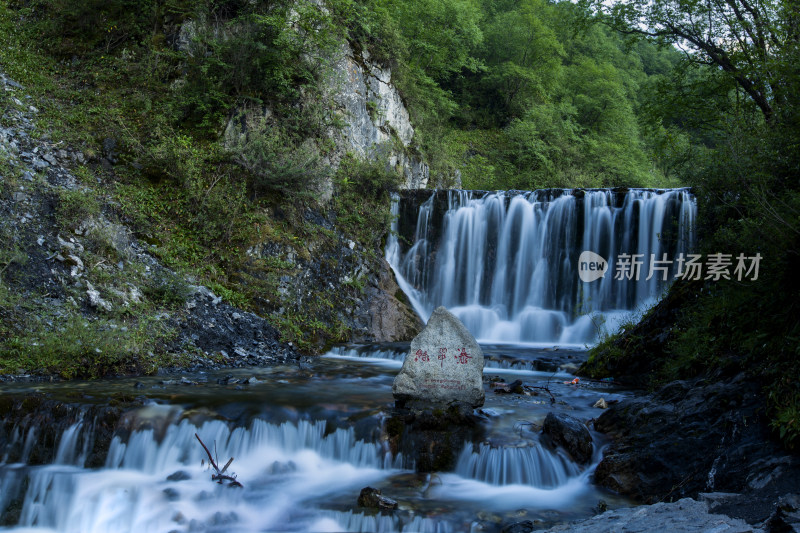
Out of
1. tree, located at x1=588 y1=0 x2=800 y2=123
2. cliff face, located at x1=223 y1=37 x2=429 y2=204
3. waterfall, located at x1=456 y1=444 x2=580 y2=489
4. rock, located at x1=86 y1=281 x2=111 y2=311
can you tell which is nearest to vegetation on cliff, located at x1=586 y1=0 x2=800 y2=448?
tree, located at x1=588 y1=0 x2=800 y2=123

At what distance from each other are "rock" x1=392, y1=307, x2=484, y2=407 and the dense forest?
2584 mm

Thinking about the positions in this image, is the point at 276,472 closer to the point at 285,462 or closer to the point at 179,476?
the point at 285,462

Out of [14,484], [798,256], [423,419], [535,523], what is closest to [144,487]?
[14,484]

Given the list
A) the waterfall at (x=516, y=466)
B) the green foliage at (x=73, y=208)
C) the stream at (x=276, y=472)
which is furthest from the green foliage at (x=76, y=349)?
the waterfall at (x=516, y=466)

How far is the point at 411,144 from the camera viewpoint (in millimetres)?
17359

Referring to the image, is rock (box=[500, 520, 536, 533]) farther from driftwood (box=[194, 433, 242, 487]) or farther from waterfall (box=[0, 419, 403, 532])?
driftwood (box=[194, 433, 242, 487])

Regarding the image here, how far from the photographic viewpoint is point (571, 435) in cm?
520

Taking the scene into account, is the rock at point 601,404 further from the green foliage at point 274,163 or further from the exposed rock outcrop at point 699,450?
the green foliage at point 274,163

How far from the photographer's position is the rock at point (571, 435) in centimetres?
513

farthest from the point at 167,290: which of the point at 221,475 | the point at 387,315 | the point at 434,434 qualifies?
the point at 434,434

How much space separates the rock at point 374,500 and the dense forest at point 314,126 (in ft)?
10.3

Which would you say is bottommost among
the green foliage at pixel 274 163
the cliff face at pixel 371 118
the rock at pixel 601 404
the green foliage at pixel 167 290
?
the rock at pixel 601 404

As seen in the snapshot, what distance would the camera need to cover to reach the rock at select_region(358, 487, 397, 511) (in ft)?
→ 14.3

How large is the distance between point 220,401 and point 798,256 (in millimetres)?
6075
